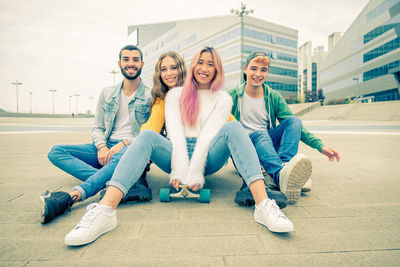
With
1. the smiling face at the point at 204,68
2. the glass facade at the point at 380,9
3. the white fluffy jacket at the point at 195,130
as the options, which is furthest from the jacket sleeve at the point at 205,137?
the glass facade at the point at 380,9

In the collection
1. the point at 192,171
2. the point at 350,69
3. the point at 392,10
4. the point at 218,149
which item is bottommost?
the point at 192,171

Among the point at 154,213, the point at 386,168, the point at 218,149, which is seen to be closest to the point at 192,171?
the point at 218,149

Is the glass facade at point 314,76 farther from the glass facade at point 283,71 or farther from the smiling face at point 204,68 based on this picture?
the smiling face at point 204,68

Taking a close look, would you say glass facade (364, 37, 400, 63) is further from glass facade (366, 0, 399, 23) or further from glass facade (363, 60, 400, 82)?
glass facade (366, 0, 399, 23)

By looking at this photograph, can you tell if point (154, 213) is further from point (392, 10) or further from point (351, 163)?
point (392, 10)

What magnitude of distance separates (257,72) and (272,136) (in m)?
0.81

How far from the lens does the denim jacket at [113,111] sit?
9.96ft

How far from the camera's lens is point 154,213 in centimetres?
206

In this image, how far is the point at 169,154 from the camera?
2270mm

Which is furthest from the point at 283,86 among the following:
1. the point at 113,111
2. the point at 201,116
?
the point at 201,116

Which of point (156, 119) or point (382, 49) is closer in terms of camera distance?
point (156, 119)

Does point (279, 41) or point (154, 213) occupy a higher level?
point (279, 41)

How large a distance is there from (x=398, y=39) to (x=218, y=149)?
46912mm

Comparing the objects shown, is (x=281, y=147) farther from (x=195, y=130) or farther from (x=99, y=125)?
(x=99, y=125)
